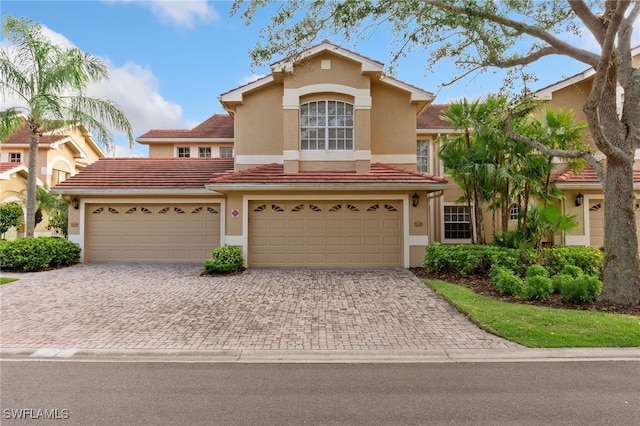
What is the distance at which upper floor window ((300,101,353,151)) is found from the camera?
14266 mm

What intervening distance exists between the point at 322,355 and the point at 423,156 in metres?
14.1

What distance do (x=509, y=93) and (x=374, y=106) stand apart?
5.16 m

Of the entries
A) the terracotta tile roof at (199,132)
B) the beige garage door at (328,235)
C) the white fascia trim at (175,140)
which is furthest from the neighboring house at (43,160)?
the beige garage door at (328,235)

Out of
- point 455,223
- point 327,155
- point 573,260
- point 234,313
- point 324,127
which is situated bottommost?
point 234,313

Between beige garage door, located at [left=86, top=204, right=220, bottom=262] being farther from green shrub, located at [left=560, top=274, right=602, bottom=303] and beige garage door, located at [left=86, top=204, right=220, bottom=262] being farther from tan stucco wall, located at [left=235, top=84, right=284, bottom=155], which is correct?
green shrub, located at [left=560, top=274, right=602, bottom=303]

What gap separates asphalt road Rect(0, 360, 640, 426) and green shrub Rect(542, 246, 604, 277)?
6.11 metres

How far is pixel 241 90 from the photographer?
14664 mm

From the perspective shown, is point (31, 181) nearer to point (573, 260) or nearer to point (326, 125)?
point (326, 125)

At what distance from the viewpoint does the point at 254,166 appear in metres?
15.0

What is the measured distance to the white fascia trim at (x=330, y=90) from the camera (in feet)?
45.8

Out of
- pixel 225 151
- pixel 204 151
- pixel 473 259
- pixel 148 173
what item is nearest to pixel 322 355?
pixel 473 259

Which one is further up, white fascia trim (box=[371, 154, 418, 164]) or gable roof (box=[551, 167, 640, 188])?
white fascia trim (box=[371, 154, 418, 164])

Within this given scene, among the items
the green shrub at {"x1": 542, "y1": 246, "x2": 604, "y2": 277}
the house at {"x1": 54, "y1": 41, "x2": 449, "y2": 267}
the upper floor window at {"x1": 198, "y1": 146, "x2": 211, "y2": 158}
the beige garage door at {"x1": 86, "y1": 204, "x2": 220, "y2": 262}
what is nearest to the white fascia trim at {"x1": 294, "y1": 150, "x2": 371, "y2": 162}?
the house at {"x1": 54, "y1": 41, "x2": 449, "y2": 267}

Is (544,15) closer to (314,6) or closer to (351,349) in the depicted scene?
(314,6)
